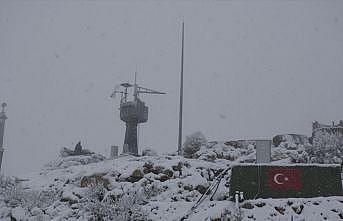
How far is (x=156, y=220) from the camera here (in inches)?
653

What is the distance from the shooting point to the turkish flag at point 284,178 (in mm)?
17109

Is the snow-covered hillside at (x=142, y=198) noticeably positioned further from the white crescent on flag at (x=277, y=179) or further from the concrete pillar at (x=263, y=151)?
the concrete pillar at (x=263, y=151)

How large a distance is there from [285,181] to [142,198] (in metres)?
6.21

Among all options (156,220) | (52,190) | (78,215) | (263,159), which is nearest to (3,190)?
(52,190)

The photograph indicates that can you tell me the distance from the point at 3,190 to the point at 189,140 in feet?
51.1

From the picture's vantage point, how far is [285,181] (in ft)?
56.3

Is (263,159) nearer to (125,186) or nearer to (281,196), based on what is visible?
(281,196)

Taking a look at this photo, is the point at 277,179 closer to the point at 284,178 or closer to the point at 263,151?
the point at 284,178

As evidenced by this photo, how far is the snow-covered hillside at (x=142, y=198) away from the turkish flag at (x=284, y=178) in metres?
0.79

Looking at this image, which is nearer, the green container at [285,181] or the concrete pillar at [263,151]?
the green container at [285,181]

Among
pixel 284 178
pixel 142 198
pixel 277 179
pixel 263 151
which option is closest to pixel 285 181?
pixel 284 178

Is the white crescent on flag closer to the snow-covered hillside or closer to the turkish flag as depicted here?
the turkish flag

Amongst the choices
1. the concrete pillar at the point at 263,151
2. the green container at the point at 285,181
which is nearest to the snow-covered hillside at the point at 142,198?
the green container at the point at 285,181

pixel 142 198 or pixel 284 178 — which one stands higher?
pixel 284 178
